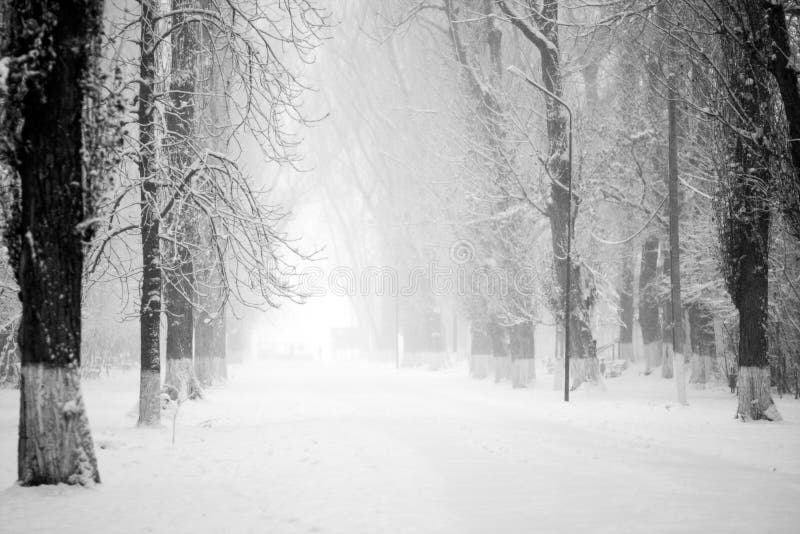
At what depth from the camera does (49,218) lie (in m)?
6.90

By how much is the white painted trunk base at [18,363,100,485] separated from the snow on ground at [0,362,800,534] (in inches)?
7.1

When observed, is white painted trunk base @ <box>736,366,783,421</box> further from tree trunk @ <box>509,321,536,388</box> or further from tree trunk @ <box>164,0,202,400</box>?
tree trunk @ <box>164,0,202,400</box>

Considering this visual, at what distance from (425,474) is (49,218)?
16.7 feet

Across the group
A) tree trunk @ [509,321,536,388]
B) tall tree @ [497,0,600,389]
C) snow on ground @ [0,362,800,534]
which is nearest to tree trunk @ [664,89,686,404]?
snow on ground @ [0,362,800,534]

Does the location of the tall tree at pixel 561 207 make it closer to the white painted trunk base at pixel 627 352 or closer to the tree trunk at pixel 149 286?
the tree trunk at pixel 149 286

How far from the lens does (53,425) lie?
695 centimetres

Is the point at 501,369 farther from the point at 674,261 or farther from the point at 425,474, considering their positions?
the point at 425,474

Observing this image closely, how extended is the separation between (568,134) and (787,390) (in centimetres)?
977

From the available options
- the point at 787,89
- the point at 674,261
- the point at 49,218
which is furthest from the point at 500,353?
the point at 49,218

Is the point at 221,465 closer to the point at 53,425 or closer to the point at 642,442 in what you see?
the point at 53,425

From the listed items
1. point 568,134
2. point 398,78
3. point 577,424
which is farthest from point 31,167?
point 398,78

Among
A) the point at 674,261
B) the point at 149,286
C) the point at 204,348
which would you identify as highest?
the point at 674,261

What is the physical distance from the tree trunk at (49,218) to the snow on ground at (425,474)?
563 mm

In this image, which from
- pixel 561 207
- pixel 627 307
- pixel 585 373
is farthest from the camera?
pixel 627 307
